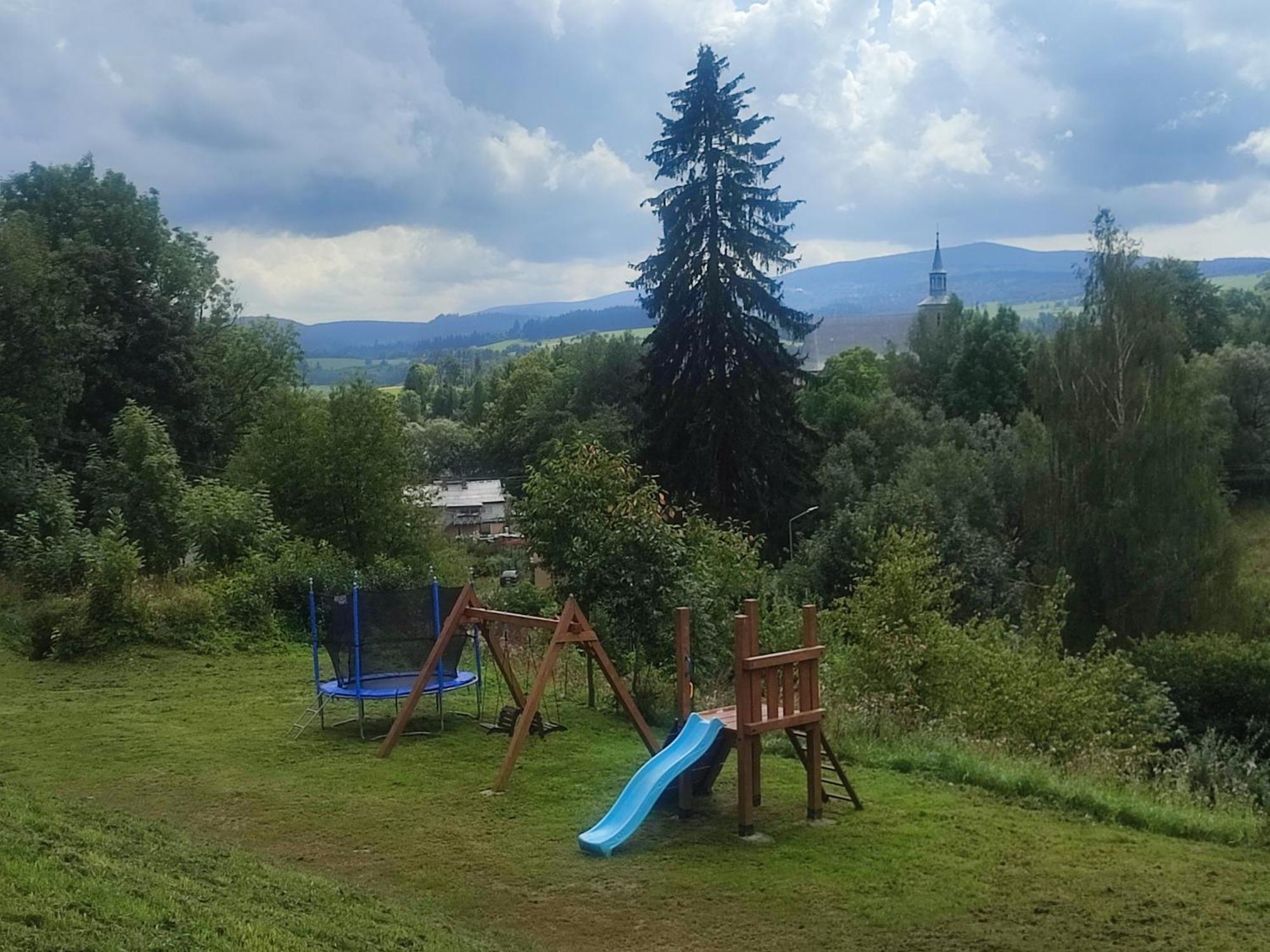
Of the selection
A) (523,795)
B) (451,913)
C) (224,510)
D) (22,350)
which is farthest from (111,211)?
(451,913)

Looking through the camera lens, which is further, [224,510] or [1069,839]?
[224,510]

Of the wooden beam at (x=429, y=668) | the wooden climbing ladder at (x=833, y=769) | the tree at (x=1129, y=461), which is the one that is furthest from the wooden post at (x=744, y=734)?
the tree at (x=1129, y=461)

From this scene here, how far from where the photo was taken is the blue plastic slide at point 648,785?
7.36 metres

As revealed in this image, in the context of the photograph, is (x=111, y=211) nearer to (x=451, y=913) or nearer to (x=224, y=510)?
(x=224, y=510)

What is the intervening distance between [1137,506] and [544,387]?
1468 inches

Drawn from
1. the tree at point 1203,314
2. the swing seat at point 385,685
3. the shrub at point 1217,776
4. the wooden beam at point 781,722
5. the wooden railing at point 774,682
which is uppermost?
the tree at point 1203,314

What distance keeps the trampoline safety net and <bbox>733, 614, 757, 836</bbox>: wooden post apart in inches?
146

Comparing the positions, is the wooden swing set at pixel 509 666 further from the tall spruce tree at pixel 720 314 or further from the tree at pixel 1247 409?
the tree at pixel 1247 409

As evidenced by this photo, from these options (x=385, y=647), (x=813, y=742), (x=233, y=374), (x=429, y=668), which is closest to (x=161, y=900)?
(x=813, y=742)

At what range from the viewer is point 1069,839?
24.8 feet

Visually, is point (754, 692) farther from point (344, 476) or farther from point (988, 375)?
point (988, 375)

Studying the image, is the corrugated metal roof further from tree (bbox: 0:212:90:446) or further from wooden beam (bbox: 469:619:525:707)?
wooden beam (bbox: 469:619:525:707)

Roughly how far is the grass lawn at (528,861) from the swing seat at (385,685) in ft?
1.47

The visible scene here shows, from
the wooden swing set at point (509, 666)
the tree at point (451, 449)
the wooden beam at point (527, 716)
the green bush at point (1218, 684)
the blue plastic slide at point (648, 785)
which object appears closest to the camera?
the blue plastic slide at point (648, 785)
